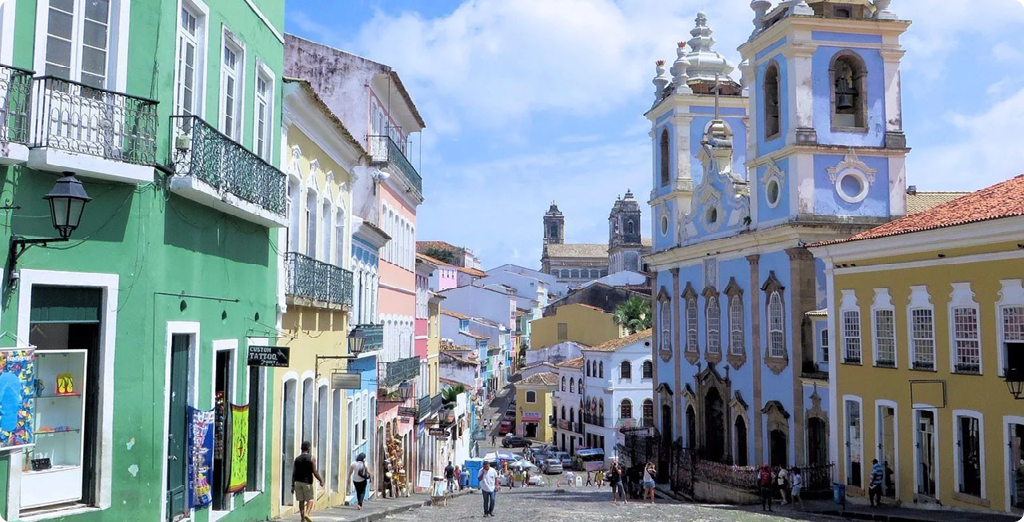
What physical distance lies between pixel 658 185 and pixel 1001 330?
25.4 metres

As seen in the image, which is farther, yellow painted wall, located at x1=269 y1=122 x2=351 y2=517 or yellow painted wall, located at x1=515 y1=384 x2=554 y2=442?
yellow painted wall, located at x1=515 y1=384 x2=554 y2=442

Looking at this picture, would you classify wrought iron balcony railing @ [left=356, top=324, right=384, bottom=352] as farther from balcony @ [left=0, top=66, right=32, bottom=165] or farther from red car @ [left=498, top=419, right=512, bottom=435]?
red car @ [left=498, top=419, right=512, bottom=435]

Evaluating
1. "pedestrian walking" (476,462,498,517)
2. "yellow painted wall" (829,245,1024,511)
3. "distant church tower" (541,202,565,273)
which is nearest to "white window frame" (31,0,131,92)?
"pedestrian walking" (476,462,498,517)

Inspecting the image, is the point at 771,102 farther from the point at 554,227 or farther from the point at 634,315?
the point at 554,227

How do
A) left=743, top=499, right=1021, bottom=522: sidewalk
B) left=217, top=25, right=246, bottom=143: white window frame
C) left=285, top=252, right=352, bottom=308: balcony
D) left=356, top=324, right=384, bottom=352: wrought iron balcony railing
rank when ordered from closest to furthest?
left=217, top=25, right=246, bottom=143: white window frame, left=285, top=252, right=352, bottom=308: balcony, left=743, top=499, right=1021, bottom=522: sidewalk, left=356, top=324, right=384, bottom=352: wrought iron balcony railing

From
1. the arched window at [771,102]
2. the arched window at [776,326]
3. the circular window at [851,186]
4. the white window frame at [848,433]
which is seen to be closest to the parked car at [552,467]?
the arched window at [776,326]

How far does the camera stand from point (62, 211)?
7750mm

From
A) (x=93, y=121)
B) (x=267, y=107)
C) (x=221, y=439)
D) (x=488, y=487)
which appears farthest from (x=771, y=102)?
(x=93, y=121)

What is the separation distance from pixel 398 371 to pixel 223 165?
17104mm

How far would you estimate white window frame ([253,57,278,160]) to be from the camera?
502 inches

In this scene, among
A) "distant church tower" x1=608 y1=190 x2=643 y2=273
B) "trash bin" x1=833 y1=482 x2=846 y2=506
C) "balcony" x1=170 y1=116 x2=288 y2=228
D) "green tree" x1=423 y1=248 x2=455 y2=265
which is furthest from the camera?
"distant church tower" x1=608 y1=190 x2=643 y2=273

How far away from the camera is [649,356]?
6425cm

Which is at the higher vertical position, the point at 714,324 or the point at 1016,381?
the point at 714,324

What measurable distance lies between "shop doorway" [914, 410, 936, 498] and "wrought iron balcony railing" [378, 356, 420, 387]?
12.4 m
